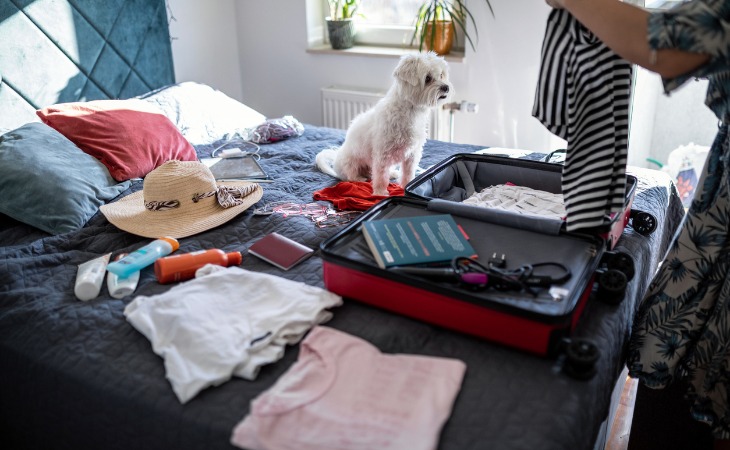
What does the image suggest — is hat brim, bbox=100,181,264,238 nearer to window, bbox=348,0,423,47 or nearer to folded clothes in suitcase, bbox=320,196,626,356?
folded clothes in suitcase, bbox=320,196,626,356

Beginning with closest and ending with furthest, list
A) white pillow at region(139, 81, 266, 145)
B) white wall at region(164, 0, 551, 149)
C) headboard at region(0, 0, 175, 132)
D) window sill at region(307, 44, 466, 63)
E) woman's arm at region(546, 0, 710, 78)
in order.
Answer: woman's arm at region(546, 0, 710, 78) < headboard at region(0, 0, 175, 132) < white pillow at region(139, 81, 266, 145) < white wall at region(164, 0, 551, 149) < window sill at region(307, 44, 466, 63)

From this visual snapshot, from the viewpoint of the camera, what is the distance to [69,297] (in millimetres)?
1441

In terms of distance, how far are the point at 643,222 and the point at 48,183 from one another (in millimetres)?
1813

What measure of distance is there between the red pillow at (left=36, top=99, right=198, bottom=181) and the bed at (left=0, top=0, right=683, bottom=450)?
8 cm

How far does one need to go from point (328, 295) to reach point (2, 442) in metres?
0.90

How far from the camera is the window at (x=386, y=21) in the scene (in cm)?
334

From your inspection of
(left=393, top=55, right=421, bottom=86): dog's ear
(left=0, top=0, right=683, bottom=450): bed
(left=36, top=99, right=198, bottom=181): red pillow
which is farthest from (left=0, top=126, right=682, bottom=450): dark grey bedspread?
(left=393, top=55, right=421, bottom=86): dog's ear

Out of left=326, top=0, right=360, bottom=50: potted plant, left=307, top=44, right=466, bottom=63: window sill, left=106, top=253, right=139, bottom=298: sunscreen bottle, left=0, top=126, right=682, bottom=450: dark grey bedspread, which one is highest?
left=326, top=0, right=360, bottom=50: potted plant

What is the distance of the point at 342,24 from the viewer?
3.36 meters

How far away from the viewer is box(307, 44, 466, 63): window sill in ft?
10.4

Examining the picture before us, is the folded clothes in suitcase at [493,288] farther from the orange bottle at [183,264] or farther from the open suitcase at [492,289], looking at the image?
the orange bottle at [183,264]

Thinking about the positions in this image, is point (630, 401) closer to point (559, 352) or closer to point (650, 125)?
point (559, 352)

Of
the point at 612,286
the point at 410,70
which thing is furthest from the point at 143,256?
the point at 612,286

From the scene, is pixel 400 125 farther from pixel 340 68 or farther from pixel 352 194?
pixel 340 68
